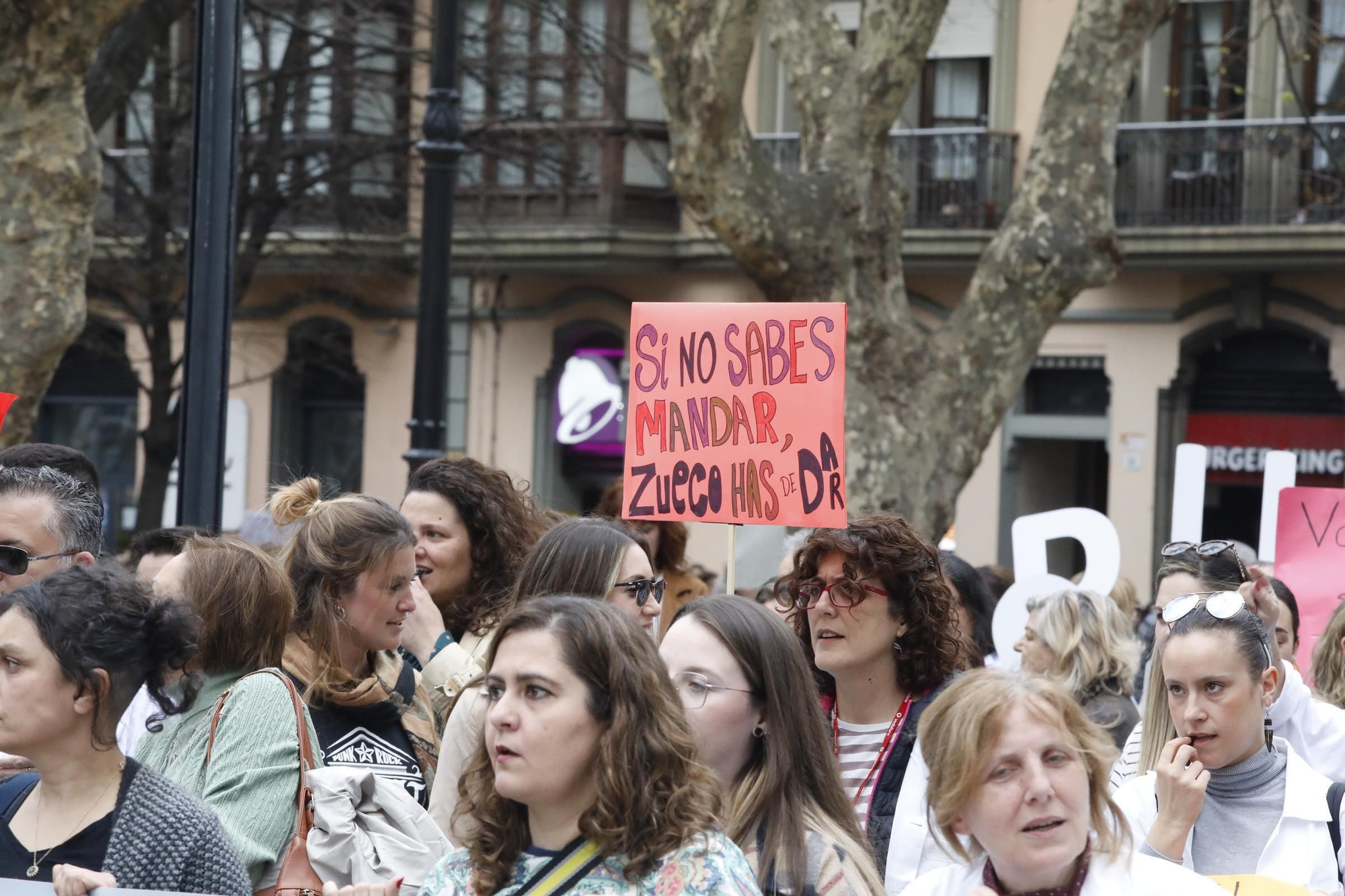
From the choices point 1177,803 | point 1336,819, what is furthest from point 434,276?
point 1336,819

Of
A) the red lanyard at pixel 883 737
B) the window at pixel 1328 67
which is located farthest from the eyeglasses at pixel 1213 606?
the window at pixel 1328 67

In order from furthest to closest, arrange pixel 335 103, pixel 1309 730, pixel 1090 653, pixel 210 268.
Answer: pixel 335 103
pixel 210 268
pixel 1090 653
pixel 1309 730

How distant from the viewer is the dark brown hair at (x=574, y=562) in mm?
4512

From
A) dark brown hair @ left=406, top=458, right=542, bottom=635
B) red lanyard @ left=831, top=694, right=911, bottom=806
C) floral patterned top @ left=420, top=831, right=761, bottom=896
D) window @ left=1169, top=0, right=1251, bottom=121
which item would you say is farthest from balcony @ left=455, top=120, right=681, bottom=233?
floral patterned top @ left=420, top=831, right=761, bottom=896

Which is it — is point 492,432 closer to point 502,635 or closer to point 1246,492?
point 1246,492

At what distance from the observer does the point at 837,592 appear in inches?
175

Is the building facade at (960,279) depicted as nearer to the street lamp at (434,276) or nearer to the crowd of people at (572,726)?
the street lamp at (434,276)

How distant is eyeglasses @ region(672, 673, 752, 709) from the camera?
3.55 metres

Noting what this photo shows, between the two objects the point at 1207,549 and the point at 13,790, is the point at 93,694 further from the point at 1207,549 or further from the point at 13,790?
the point at 1207,549

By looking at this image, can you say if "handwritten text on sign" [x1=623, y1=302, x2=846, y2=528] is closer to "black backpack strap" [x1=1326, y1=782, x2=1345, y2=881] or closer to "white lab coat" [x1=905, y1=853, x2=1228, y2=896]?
"black backpack strap" [x1=1326, y1=782, x2=1345, y2=881]

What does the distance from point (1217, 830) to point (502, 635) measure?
1819mm

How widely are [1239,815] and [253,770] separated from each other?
2.12 meters

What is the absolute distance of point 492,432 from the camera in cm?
2328

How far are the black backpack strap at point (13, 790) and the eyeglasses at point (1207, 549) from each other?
3.29 m
